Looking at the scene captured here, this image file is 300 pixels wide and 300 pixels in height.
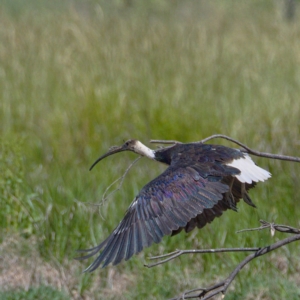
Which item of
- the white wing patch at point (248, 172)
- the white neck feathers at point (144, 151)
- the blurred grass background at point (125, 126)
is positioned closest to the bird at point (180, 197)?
the white wing patch at point (248, 172)

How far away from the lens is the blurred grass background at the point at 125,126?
4.71m

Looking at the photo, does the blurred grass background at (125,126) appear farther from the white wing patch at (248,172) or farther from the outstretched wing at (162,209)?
the outstretched wing at (162,209)

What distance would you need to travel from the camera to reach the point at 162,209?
11.3 feet

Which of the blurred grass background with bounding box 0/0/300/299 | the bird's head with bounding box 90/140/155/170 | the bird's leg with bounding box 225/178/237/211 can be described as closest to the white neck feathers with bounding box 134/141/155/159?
the bird's head with bounding box 90/140/155/170

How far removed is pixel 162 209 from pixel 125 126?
3.37 metres

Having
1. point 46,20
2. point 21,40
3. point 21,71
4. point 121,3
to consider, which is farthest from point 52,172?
point 121,3

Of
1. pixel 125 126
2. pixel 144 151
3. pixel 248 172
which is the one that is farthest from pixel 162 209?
pixel 125 126

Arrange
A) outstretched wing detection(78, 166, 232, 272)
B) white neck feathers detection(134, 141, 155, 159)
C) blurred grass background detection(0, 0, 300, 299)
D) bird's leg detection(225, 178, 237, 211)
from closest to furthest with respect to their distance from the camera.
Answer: outstretched wing detection(78, 166, 232, 272) → bird's leg detection(225, 178, 237, 211) → white neck feathers detection(134, 141, 155, 159) → blurred grass background detection(0, 0, 300, 299)

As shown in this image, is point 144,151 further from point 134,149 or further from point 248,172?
point 248,172

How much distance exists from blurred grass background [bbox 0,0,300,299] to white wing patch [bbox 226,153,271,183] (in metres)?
0.79

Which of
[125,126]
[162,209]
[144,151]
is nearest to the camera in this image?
[162,209]

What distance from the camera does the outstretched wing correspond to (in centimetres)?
332

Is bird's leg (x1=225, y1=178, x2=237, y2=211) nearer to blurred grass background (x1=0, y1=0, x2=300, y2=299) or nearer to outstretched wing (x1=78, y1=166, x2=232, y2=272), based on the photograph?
outstretched wing (x1=78, y1=166, x2=232, y2=272)

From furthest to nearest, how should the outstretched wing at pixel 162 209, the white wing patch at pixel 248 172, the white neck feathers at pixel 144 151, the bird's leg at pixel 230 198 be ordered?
the white neck feathers at pixel 144 151, the bird's leg at pixel 230 198, the white wing patch at pixel 248 172, the outstretched wing at pixel 162 209
